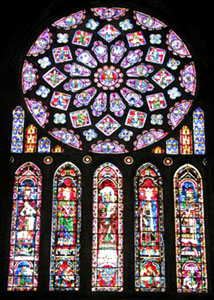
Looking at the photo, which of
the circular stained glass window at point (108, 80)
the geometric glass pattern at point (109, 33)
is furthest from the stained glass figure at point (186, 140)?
the geometric glass pattern at point (109, 33)

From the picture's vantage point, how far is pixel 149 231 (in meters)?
17.9

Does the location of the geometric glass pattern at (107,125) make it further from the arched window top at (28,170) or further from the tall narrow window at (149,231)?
the arched window top at (28,170)

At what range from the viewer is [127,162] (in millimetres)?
18453

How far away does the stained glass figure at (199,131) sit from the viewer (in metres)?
18.7

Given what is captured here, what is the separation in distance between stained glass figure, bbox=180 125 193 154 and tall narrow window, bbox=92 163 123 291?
165 centimetres

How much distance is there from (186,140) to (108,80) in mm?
2520

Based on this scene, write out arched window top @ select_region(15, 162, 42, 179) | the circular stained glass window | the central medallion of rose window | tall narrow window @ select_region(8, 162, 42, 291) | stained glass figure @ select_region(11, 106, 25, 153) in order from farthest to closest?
1. the central medallion of rose window
2. the circular stained glass window
3. stained glass figure @ select_region(11, 106, 25, 153)
4. arched window top @ select_region(15, 162, 42, 179)
5. tall narrow window @ select_region(8, 162, 42, 291)

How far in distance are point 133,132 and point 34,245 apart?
3625mm

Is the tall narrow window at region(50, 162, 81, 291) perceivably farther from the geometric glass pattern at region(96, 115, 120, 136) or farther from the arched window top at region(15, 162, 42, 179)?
the geometric glass pattern at region(96, 115, 120, 136)

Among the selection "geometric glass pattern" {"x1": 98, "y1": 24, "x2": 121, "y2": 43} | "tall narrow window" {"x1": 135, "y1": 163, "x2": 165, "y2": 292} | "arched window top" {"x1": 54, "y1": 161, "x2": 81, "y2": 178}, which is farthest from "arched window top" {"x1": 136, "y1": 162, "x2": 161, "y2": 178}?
"geometric glass pattern" {"x1": 98, "y1": 24, "x2": 121, "y2": 43}

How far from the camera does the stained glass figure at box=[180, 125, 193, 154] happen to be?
61.1ft

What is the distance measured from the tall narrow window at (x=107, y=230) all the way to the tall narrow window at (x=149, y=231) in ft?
1.31

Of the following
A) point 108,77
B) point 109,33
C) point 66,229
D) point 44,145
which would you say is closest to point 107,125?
point 108,77

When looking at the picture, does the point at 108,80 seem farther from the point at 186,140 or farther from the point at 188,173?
the point at 188,173
